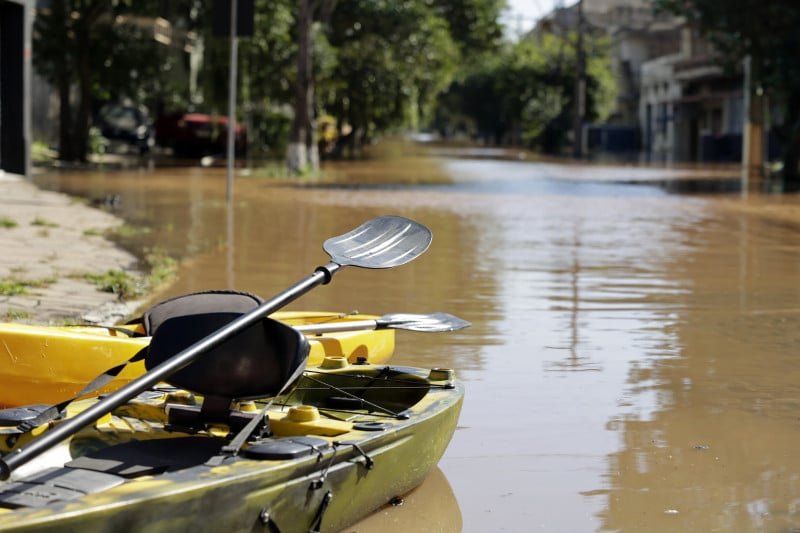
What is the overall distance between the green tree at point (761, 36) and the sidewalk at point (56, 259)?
15795 mm

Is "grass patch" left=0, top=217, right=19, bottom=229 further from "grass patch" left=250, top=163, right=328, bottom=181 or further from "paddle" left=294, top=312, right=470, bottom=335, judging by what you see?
"grass patch" left=250, top=163, right=328, bottom=181

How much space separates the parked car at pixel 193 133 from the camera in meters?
38.7

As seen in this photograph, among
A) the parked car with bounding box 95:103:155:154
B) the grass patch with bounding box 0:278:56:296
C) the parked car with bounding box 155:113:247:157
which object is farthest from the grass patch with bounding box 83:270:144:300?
the parked car with bounding box 95:103:155:154

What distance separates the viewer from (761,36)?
1186 inches

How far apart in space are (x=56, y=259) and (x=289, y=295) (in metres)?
7.81

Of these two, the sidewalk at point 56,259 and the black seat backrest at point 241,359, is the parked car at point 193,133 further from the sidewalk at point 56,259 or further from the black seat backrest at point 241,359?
the black seat backrest at point 241,359

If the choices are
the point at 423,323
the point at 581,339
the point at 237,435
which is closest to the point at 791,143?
the point at 581,339

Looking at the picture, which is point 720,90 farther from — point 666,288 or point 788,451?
point 788,451

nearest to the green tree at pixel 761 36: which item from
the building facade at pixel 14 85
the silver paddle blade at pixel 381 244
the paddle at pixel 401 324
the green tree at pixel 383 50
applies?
the green tree at pixel 383 50

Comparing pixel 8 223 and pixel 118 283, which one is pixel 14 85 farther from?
pixel 118 283

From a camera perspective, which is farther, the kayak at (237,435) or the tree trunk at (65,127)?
the tree trunk at (65,127)

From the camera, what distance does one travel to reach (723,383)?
788cm

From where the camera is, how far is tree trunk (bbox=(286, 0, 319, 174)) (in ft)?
97.3

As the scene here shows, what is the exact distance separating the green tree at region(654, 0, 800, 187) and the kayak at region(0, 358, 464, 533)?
25208 millimetres
